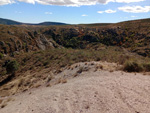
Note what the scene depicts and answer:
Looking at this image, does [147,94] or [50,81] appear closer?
[147,94]

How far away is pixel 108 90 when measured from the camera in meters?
6.66

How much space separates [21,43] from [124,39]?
33.8 meters

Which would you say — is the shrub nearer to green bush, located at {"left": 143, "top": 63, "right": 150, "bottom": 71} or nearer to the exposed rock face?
green bush, located at {"left": 143, "top": 63, "right": 150, "bottom": 71}

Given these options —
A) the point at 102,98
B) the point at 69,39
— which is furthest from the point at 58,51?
the point at 69,39

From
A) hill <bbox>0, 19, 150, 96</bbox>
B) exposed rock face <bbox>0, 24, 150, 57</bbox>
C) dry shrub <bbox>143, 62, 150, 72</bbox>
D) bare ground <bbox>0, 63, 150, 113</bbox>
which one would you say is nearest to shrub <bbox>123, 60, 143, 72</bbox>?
hill <bbox>0, 19, 150, 96</bbox>

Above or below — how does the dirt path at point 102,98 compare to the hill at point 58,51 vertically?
above

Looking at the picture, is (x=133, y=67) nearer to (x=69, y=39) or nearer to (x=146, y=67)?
(x=146, y=67)

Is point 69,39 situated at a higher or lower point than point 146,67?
lower

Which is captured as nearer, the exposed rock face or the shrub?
the shrub

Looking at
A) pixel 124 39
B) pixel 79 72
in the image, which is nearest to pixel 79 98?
pixel 79 72

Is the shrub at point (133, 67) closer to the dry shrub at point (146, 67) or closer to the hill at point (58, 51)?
the hill at point (58, 51)

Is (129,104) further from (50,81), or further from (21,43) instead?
(21,43)

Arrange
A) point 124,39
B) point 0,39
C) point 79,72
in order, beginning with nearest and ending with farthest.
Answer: point 79,72
point 0,39
point 124,39

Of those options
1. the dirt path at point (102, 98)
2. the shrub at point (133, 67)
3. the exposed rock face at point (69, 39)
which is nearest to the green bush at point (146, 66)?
the shrub at point (133, 67)
